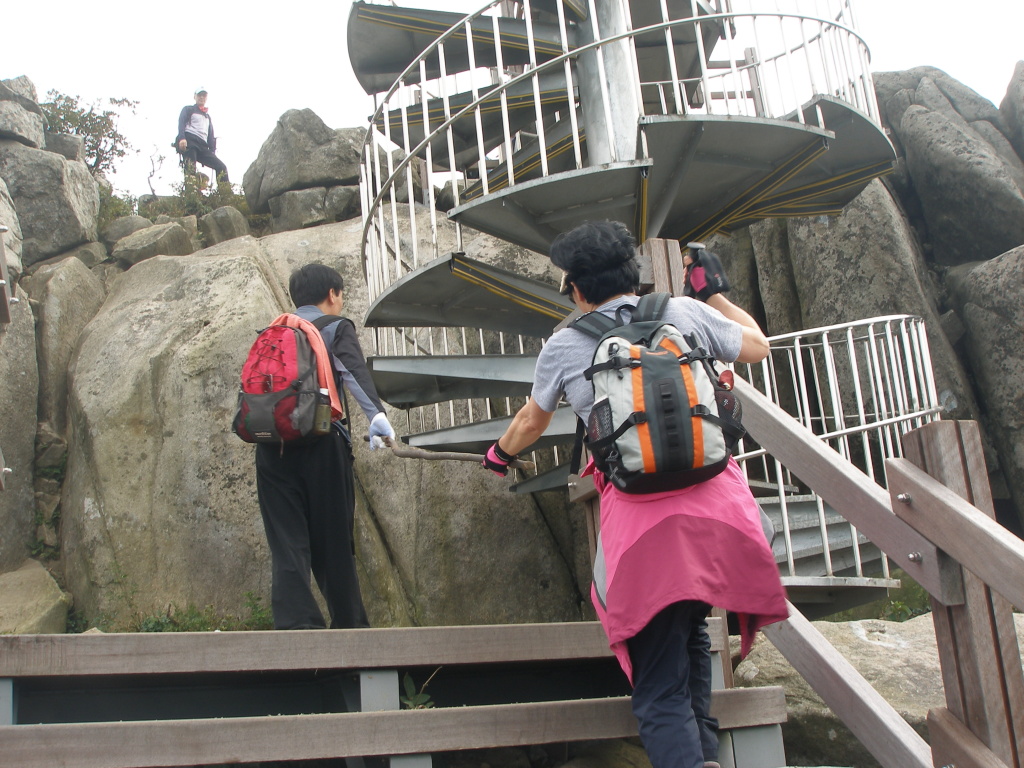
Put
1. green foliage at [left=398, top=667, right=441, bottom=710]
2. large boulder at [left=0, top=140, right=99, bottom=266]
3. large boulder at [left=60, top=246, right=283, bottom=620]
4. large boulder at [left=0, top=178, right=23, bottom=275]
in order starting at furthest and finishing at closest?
large boulder at [left=0, top=140, right=99, bottom=266]
large boulder at [left=0, top=178, right=23, bottom=275]
large boulder at [left=60, top=246, right=283, bottom=620]
green foliage at [left=398, top=667, right=441, bottom=710]

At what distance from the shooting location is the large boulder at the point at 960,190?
31.2 feet

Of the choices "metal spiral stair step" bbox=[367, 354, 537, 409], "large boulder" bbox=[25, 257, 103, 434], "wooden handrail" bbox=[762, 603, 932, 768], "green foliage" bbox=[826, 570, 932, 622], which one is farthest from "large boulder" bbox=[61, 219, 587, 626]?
"wooden handrail" bbox=[762, 603, 932, 768]

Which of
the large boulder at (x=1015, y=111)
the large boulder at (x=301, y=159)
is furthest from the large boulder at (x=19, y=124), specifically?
the large boulder at (x=1015, y=111)

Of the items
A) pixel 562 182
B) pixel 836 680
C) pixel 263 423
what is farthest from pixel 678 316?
pixel 562 182

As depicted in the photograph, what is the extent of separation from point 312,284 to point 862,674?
338cm

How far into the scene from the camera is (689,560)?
7.54ft

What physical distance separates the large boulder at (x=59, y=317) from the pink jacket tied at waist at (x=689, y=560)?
653 centimetres

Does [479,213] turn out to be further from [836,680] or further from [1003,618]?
[1003,618]

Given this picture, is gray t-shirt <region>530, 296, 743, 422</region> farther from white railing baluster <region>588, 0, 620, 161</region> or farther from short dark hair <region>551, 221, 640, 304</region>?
white railing baluster <region>588, 0, 620, 161</region>

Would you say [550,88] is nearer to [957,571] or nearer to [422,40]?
[422,40]

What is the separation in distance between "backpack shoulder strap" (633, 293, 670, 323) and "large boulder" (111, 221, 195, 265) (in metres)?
7.38

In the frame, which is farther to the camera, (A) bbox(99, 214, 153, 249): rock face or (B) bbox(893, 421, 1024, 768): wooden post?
(A) bbox(99, 214, 153, 249): rock face

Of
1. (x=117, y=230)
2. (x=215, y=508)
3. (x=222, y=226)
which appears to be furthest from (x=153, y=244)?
(x=215, y=508)

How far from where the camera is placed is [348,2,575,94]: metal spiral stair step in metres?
6.34
